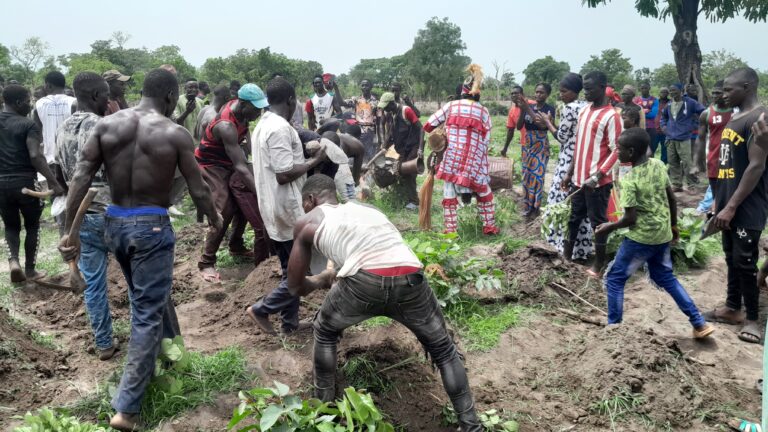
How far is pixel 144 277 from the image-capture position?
346 centimetres

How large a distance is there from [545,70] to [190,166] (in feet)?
187

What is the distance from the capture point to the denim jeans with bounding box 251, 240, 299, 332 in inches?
170

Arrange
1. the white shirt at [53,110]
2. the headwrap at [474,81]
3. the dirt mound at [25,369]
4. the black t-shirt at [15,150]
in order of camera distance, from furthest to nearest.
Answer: the white shirt at [53,110] < the headwrap at [474,81] < the black t-shirt at [15,150] < the dirt mound at [25,369]

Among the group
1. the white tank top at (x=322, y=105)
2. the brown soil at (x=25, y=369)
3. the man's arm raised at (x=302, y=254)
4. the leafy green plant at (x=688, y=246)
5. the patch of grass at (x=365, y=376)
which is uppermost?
the white tank top at (x=322, y=105)

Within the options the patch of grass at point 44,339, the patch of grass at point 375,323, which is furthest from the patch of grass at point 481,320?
the patch of grass at point 44,339

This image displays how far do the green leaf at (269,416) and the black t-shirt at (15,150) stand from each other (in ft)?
14.8

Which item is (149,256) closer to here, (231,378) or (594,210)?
Answer: (231,378)

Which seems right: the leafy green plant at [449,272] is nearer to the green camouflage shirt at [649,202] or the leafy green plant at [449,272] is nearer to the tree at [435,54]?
the green camouflage shirt at [649,202]

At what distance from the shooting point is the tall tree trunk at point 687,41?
17.7m

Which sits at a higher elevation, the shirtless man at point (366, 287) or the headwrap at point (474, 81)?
the headwrap at point (474, 81)

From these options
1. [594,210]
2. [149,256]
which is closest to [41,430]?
[149,256]

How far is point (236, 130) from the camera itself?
5371mm

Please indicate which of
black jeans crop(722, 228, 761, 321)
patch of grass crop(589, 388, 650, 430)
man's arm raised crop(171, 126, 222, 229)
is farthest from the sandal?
black jeans crop(722, 228, 761, 321)

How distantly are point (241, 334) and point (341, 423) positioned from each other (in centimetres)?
177
